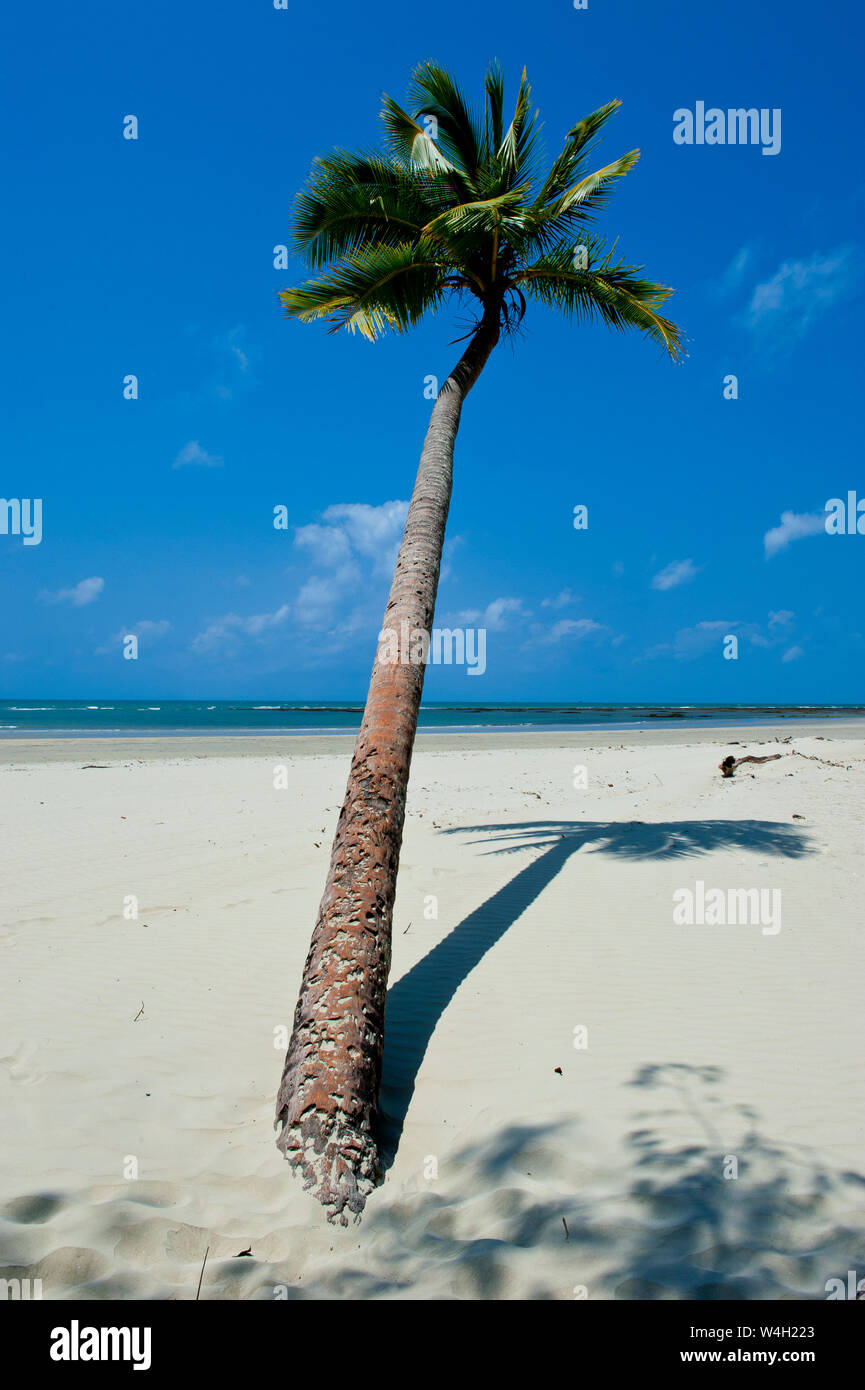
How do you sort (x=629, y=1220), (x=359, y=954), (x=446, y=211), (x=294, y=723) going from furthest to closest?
(x=294, y=723) < (x=446, y=211) < (x=359, y=954) < (x=629, y=1220)

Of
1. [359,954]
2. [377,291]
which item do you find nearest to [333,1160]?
[359,954]

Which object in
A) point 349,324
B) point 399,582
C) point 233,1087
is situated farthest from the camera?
point 349,324

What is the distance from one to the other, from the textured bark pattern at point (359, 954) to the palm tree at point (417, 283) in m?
0.01

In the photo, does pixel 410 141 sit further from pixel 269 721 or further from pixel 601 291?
Answer: pixel 269 721

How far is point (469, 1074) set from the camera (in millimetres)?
4520

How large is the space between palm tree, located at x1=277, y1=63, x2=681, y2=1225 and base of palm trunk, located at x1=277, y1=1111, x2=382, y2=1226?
0.72m

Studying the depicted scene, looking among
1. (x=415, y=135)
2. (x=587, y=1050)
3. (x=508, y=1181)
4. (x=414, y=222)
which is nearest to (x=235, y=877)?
(x=587, y=1050)

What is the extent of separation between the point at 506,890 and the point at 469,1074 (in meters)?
4.24

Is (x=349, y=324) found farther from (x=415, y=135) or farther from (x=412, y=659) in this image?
→ (x=412, y=659)

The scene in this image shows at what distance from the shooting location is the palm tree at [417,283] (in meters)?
4.70

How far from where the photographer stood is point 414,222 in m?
8.90

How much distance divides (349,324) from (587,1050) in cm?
900

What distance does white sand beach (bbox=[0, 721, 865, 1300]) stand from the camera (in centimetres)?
299

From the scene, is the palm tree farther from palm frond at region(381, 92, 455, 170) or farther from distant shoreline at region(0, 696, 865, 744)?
distant shoreline at region(0, 696, 865, 744)
